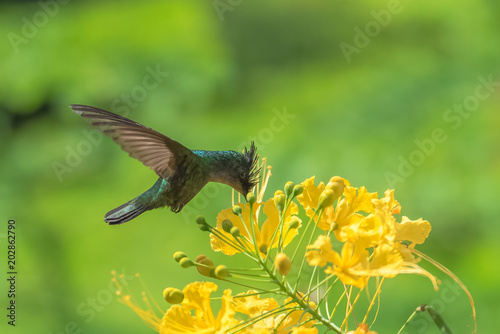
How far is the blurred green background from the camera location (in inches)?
130

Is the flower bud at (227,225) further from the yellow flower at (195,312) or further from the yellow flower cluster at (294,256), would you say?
the yellow flower at (195,312)

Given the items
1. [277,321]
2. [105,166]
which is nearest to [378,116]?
[105,166]

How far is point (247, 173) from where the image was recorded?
1.51 m

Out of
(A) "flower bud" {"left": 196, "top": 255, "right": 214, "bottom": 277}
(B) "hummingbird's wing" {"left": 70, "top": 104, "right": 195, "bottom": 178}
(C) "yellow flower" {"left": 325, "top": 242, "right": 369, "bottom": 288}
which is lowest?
(C) "yellow flower" {"left": 325, "top": 242, "right": 369, "bottom": 288}

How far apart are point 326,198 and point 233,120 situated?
305 cm

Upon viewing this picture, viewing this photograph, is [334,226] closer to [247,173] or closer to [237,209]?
[237,209]

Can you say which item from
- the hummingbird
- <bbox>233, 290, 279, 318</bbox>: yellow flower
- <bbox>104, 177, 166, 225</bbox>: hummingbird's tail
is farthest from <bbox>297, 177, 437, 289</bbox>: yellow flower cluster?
<bbox>104, 177, 166, 225</bbox>: hummingbird's tail

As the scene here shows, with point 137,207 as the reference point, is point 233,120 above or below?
above

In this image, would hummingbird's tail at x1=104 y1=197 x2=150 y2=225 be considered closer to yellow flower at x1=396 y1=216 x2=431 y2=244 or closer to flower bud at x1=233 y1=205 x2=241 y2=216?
flower bud at x1=233 y1=205 x2=241 y2=216

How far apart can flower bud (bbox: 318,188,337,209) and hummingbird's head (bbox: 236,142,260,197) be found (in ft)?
1.05

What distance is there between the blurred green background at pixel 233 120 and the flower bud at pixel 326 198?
5.66 ft

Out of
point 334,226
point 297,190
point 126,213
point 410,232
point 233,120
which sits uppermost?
point 233,120

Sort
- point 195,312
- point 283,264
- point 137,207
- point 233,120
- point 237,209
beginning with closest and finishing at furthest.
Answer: point 283,264 → point 195,312 → point 237,209 → point 137,207 → point 233,120

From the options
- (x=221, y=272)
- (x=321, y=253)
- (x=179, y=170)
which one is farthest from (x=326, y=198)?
(x=179, y=170)
